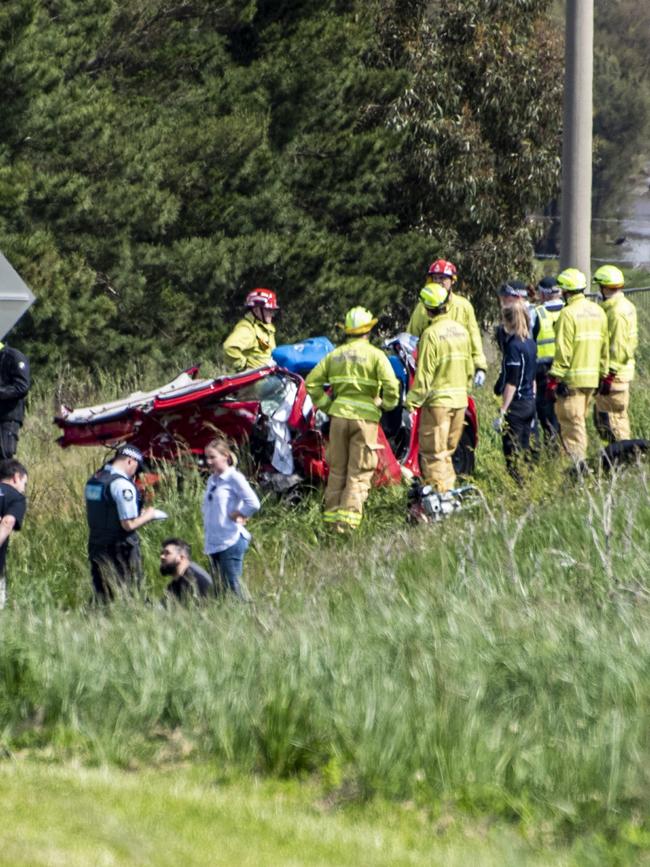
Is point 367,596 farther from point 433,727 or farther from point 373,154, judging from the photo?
point 373,154

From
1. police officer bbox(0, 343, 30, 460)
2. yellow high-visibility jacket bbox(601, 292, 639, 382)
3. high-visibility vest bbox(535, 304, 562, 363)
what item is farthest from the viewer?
high-visibility vest bbox(535, 304, 562, 363)

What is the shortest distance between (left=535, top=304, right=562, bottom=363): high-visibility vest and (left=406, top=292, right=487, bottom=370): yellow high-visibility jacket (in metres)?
0.73

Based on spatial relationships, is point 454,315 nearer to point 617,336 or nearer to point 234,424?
point 617,336

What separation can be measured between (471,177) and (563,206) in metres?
11.2

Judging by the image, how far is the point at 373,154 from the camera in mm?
24328

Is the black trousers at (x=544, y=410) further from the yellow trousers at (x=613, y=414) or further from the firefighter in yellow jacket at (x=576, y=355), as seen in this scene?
the firefighter in yellow jacket at (x=576, y=355)

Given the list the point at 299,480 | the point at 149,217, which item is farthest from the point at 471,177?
the point at 299,480

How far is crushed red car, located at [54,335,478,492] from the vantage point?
11.1m

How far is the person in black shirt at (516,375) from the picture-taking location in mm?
12383

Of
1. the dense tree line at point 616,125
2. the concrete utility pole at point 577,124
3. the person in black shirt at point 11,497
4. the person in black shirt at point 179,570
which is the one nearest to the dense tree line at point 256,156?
the concrete utility pole at point 577,124

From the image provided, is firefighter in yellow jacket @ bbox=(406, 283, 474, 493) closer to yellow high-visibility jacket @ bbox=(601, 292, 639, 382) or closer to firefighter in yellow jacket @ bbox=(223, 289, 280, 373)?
yellow high-visibility jacket @ bbox=(601, 292, 639, 382)

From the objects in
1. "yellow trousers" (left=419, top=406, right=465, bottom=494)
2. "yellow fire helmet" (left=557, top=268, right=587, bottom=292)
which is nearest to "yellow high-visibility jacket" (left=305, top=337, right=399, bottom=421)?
"yellow trousers" (left=419, top=406, right=465, bottom=494)

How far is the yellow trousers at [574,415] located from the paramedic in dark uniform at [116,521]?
12.6 ft

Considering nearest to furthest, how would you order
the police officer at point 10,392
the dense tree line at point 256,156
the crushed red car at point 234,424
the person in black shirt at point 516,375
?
the crushed red car at point 234,424 → the police officer at point 10,392 → the person in black shirt at point 516,375 → the dense tree line at point 256,156
